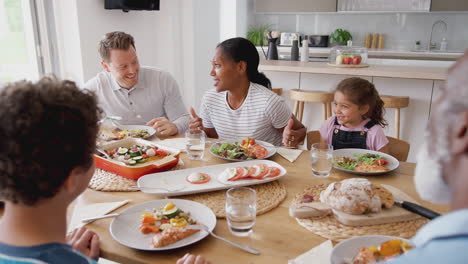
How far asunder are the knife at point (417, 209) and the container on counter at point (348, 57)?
260 centimetres

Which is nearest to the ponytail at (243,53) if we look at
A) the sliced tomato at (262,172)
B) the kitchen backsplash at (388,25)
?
the sliced tomato at (262,172)

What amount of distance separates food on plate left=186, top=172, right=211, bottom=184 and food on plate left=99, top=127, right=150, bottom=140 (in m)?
0.66

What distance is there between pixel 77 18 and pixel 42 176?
9.46 ft

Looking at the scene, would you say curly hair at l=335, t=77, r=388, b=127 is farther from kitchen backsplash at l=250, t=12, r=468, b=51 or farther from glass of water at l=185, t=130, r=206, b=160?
kitchen backsplash at l=250, t=12, r=468, b=51

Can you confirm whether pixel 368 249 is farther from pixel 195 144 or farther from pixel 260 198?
pixel 195 144

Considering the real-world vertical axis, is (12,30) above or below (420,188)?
above

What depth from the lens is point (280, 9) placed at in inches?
239

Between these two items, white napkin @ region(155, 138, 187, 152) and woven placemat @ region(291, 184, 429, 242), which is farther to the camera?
white napkin @ region(155, 138, 187, 152)

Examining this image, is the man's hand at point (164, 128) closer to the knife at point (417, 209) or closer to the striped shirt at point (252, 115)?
the striped shirt at point (252, 115)

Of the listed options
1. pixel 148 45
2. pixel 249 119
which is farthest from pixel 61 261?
pixel 148 45

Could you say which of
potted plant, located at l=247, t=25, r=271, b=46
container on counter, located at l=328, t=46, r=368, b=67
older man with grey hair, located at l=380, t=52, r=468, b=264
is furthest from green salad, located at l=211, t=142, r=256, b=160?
potted plant, located at l=247, t=25, r=271, b=46

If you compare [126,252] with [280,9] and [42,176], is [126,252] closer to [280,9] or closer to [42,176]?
[42,176]

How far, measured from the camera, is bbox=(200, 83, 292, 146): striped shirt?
2258mm

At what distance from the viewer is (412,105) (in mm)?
3348
